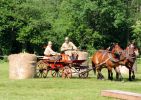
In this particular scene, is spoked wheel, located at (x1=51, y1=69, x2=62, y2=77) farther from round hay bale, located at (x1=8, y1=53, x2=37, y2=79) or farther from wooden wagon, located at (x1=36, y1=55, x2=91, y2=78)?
round hay bale, located at (x1=8, y1=53, x2=37, y2=79)

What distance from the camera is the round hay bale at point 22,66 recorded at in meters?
24.6

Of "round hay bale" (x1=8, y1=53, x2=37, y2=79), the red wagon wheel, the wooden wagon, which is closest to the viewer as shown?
"round hay bale" (x1=8, y1=53, x2=37, y2=79)

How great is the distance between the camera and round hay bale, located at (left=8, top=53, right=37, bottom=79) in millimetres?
24578

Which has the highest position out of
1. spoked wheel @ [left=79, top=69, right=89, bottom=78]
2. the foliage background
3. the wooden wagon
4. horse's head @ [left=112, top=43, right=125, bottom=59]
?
the foliage background

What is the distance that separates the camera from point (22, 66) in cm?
2469

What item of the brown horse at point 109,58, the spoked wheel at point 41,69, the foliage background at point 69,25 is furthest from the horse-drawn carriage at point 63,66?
the foliage background at point 69,25

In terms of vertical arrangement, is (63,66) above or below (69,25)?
below

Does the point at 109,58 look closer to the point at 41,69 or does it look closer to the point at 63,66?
the point at 63,66

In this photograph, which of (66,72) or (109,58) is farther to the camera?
(66,72)

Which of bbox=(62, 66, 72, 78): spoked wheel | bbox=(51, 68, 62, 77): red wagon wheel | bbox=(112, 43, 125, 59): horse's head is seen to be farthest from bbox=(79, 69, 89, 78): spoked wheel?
bbox=(112, 43, 125, 59): horse's head

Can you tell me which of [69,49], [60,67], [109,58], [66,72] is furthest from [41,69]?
[109,58]

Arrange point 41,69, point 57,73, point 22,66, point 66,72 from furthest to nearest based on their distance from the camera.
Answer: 1. point 57,73
2. point 41,69
3. point 66,72
4. point 22,66

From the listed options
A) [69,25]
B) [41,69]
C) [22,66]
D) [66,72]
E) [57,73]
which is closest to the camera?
[22,66]

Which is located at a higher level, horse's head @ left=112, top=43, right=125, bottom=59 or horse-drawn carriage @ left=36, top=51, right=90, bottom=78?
horse's head @ left=112, top=43, right=125, bottom=59
